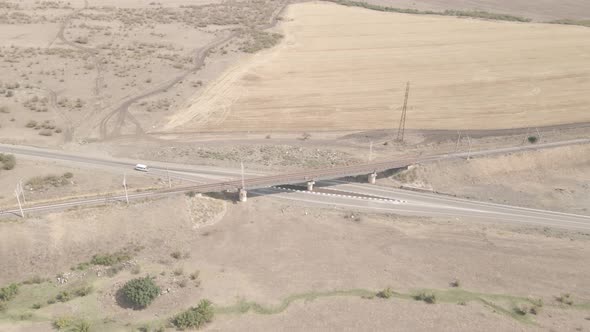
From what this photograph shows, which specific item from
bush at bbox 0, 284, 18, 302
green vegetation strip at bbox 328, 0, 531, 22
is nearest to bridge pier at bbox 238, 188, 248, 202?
bush at bbox 0, 284, 18, 302

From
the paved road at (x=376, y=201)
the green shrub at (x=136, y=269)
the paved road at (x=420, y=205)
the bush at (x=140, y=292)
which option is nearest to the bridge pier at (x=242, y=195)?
the paved road at (x=376, y=201)

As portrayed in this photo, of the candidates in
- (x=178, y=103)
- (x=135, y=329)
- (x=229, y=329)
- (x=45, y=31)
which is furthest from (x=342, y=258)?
(x=45, y=31)

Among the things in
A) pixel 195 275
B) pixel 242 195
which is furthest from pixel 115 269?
pixel 242 195

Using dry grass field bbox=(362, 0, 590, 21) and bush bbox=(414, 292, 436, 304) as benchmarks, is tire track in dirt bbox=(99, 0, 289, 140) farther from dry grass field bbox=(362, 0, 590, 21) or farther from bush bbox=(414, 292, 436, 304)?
dry grass field bbox=(362, 0, 590, 21)

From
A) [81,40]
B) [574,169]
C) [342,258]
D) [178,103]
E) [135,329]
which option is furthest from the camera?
[81,40]

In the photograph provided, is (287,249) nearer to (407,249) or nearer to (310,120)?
(407,249)

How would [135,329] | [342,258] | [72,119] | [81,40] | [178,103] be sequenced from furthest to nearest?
[81,40] < [178,103] < [72,119] < [342,258] < [135,329]
